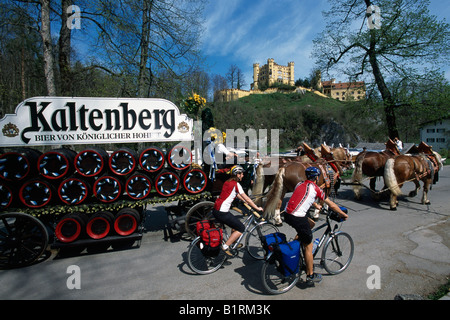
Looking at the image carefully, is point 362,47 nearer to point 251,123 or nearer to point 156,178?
point 156,178

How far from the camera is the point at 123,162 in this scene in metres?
5.05

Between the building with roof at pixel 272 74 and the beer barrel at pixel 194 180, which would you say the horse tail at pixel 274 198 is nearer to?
the beer barrel at pixel 194 180

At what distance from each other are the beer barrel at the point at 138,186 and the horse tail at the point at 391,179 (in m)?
7.31

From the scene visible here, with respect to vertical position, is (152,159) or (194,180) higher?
(152,159)

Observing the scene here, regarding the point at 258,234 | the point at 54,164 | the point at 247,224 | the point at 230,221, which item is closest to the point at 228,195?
the point at 230,221

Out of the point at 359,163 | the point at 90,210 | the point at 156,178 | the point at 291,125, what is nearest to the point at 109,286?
the point at 90,210

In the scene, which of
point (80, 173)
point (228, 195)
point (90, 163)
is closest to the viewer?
point (228, 195)

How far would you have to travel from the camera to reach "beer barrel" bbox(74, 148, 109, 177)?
4742 mm

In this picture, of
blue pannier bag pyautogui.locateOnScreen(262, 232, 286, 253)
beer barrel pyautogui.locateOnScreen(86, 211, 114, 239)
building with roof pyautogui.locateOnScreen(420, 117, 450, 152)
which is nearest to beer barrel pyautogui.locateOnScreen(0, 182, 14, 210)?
beer barrel pyautogui.locateOnScreen(86, 211, 114, 239)

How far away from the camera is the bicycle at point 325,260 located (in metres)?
3.60

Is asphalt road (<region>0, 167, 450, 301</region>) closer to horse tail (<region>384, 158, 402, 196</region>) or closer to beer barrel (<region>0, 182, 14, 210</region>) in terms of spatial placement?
beer barrel (<region>0, 182, 14, 210</region>)

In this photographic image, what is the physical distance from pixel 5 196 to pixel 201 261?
3.71 meters

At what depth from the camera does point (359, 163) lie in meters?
8.91

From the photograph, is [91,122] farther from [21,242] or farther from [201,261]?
[201,261]
